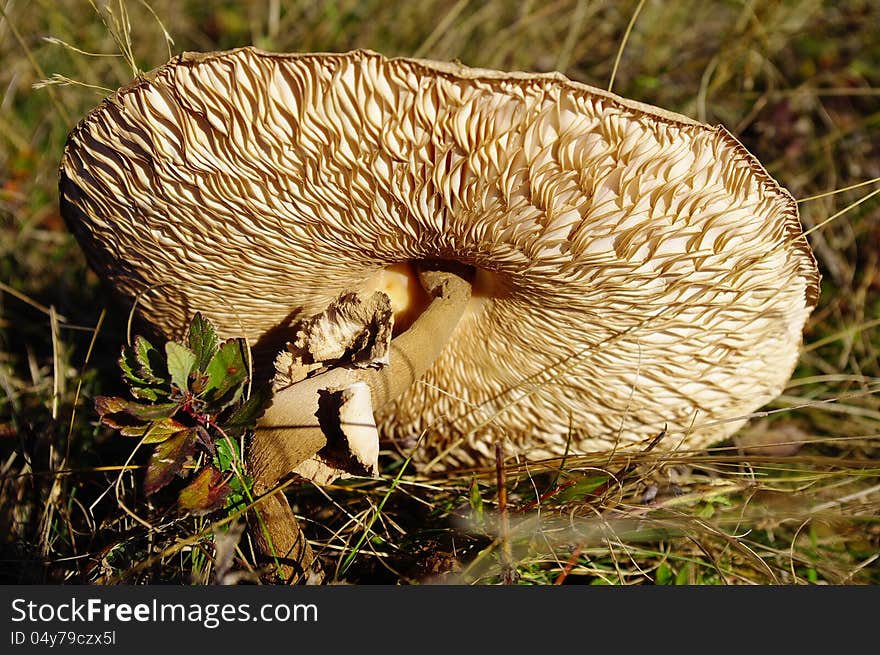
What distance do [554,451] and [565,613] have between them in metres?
0.78

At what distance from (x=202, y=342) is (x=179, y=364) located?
73 mm

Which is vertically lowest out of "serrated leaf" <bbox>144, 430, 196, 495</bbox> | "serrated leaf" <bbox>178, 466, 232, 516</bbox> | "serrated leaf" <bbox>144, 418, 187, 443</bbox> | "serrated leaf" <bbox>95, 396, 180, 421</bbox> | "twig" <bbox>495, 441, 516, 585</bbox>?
"twig" <bbox>495, 441, 516, 585</bbox>

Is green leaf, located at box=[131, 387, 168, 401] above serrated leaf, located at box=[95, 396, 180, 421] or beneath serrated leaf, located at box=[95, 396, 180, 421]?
above

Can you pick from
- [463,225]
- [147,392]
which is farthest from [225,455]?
[463,225]

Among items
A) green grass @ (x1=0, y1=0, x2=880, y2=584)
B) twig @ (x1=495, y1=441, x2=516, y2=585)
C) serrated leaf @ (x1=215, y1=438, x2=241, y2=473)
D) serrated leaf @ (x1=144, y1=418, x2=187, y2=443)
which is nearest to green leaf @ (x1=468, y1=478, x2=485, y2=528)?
green grass @ (x1=0, y1=0, x2=880, y2=584)

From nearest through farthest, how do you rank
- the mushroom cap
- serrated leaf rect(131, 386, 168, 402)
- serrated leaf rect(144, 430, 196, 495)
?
the mushroom cap
serrated leaf rect(144, 430, 196, 495)
serrated leaf rect(131, 386, 168, 402)

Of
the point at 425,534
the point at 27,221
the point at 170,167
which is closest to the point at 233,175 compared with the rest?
the point at 170,167

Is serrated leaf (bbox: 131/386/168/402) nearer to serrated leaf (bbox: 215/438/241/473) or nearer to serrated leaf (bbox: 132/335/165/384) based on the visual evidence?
serrated leaf (bbox: 132/335/165/384)

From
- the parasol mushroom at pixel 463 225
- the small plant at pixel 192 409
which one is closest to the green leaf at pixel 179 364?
the small plant at pixel 192 409

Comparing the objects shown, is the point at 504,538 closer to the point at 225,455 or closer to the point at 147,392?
the point at 225,455

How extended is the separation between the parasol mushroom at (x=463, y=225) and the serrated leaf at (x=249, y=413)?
0.36 ft

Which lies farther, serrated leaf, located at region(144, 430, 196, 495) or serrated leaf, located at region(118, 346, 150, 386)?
serrated leaf, located at region(118, 346, 150, 386)

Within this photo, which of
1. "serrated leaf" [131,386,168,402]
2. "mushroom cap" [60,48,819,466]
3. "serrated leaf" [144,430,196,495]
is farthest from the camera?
"serrated leaf" [131,386,168,402]

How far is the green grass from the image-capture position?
1682 mm
